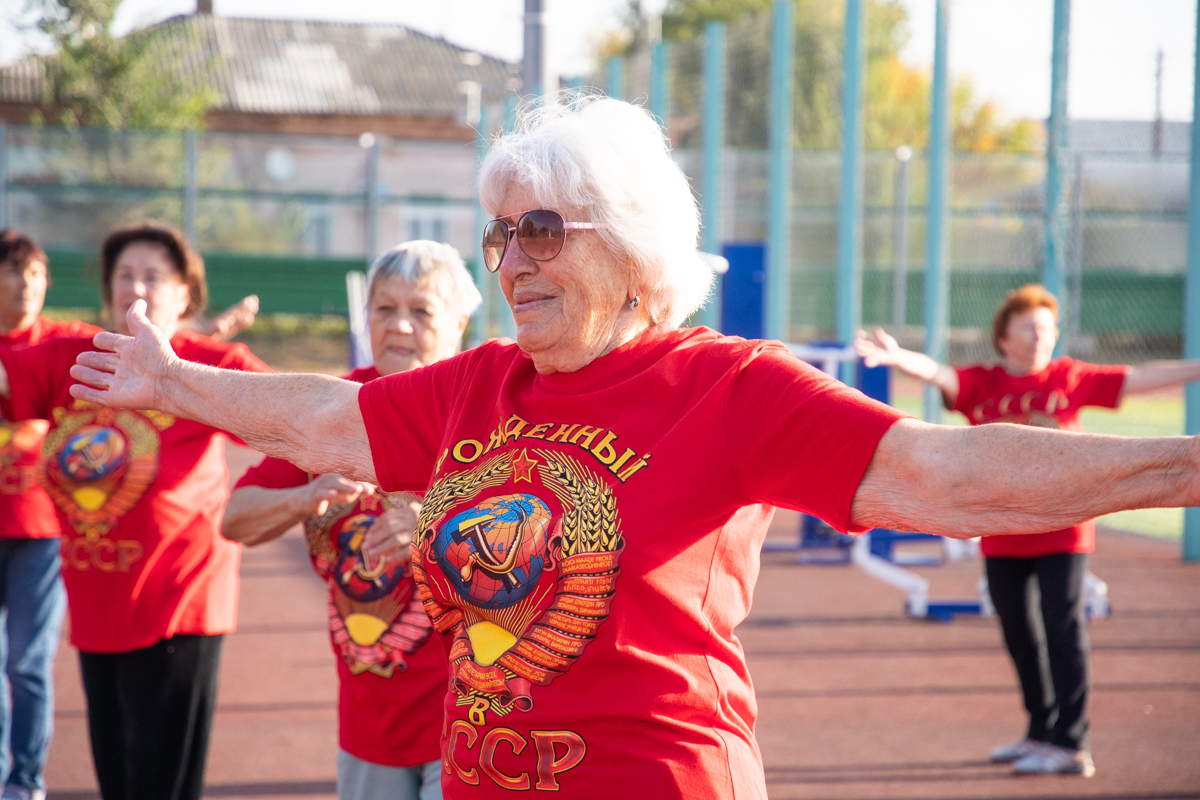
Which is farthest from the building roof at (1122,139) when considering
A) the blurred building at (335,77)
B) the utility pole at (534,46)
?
the blurred building at (335,77)

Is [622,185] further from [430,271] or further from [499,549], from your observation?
[430,271]

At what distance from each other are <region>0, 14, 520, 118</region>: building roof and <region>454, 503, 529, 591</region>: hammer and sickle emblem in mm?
32985

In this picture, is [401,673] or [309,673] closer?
[401,673]

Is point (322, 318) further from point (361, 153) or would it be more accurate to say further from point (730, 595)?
point (730, 595)

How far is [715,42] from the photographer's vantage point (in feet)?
38.4

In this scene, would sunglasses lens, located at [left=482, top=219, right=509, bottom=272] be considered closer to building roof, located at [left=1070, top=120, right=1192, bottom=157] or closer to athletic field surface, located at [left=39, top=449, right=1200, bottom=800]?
athletic field surface, located at [left=39, top=449, right=1200, bottom=800]

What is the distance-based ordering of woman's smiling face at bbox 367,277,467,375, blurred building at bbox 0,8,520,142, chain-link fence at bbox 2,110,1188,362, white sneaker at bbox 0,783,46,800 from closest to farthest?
woman's smiling face at bbox 367,277,467,375 < white sneaker at bbox 0,783,46,800 < chain-link fence at bbox 2,110,1188,362 < blurred building at bbox 0,8,520,142

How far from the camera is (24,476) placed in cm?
471

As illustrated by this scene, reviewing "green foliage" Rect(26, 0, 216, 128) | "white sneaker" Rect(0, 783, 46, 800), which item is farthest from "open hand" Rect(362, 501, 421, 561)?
"green foliage" Rect(26, 0, 216, 128)

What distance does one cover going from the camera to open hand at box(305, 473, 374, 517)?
115 inches

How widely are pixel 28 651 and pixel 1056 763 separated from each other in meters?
4.15

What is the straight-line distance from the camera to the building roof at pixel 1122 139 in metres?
13.4

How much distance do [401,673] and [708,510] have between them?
1.39 m

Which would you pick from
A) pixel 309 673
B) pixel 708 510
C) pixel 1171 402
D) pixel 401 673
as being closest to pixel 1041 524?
pixel 708 510
